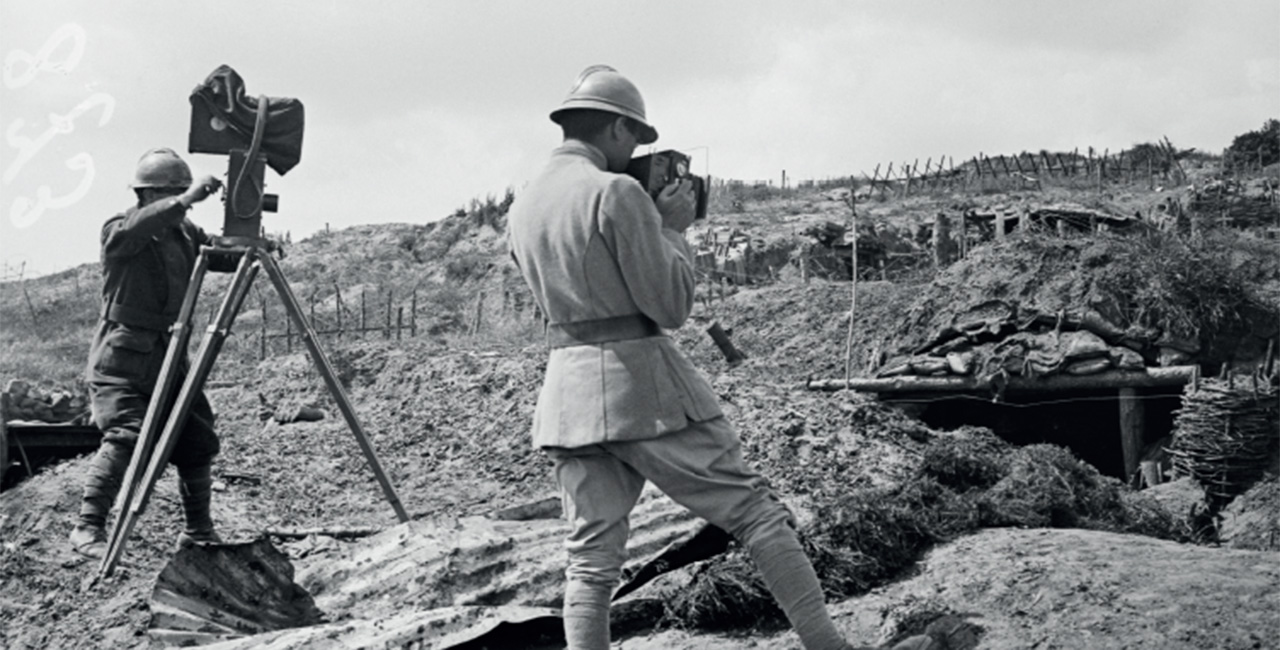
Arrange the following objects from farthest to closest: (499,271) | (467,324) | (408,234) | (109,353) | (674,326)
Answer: (408,234), (499,271), (467,324), (109,353), (674,326)

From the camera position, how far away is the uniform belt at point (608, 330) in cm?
327

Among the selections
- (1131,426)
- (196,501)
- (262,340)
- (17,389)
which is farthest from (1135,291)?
(262,340)

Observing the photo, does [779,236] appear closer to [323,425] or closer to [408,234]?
[408,234]

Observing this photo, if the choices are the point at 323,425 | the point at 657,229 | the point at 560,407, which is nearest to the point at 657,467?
the point at 560,407

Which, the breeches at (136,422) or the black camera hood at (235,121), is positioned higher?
the black camera hood at (235,121)

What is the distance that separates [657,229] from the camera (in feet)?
10.4

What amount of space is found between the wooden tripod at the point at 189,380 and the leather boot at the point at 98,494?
10 cm

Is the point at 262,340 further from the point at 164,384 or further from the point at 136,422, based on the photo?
the point at 164,384

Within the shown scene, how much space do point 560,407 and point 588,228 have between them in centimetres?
49

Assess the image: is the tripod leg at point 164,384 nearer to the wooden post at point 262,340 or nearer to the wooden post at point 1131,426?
the wooden post at point 1131,426

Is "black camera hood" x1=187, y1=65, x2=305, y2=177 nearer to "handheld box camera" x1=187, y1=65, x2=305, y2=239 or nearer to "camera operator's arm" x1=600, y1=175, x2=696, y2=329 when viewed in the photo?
"handheld box camera" x1=187, y1=65, x2=305, y2=239

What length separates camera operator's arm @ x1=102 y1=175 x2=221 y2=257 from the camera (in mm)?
5316

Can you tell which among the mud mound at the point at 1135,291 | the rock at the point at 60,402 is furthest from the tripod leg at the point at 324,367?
the mud mound at the point at 1135,291

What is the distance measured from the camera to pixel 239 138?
5594mm
